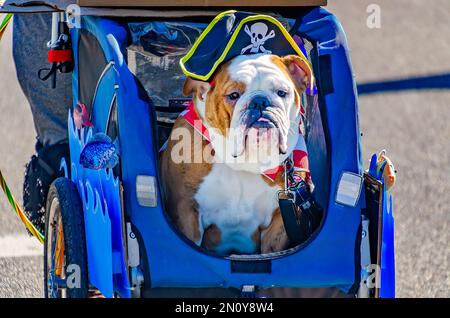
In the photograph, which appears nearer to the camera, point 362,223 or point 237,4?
point 362,223

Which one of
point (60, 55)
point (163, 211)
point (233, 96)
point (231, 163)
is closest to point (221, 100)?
point (233, 96)

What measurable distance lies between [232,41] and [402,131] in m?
5.50

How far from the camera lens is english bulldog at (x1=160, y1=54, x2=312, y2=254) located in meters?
5.78

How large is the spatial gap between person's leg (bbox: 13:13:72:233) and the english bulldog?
61.8 inches

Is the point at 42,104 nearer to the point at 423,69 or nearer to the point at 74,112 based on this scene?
the point at 74,112

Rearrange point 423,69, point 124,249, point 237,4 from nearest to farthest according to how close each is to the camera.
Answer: point 124,249 < point 237,4 < point 423,69

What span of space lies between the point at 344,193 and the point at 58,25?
70.0 inches

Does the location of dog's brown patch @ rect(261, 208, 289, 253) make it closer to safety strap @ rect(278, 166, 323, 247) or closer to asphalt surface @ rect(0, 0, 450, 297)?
safety strap @ rect(278, 166, 323, 247)

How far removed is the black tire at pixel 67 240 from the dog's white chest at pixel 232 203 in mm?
542

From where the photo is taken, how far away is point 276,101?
5742mm

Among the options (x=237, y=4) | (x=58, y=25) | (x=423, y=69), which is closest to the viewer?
(x=237, y=4)

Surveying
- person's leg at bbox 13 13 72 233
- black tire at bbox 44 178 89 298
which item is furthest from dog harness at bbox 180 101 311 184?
person's leg at bbox 13 13 72 233

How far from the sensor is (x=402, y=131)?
36.6 feet
